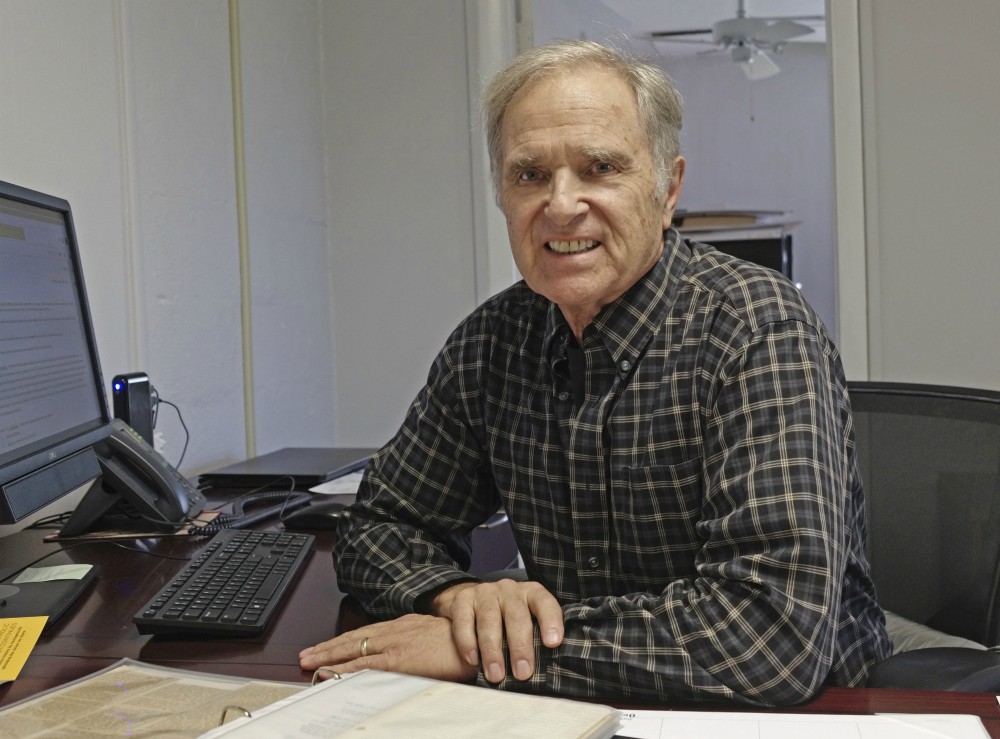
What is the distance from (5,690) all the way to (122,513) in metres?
0.78

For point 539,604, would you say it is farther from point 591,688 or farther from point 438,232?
point 438,232

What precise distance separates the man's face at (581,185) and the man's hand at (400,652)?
0.44 m

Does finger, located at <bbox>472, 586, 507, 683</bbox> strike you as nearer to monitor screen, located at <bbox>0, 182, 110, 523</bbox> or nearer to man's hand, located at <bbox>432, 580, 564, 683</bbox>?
man's hand, located at <bbox>432, 580, 564, 683</bbox>

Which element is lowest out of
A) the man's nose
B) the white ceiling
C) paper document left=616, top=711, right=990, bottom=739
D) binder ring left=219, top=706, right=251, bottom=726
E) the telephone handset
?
paper document left=616, top=711, right=990, bottom=739

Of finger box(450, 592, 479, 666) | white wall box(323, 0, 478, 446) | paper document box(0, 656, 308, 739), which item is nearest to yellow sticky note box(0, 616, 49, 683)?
paper document box(0, 656, 308, 739)

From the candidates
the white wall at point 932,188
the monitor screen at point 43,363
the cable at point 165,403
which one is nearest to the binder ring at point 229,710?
the monitor screen at point 43,363

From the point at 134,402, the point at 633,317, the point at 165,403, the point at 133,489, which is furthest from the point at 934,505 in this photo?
the point at 165,403

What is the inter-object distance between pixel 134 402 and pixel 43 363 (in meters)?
0.42

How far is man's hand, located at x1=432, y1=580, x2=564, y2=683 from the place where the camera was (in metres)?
0.89

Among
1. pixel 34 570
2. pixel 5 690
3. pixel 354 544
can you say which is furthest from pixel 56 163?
pixel 5 690

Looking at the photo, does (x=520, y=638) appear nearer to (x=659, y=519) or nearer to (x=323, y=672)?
(x=323, y=672)

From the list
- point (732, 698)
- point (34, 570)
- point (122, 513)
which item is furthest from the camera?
point (122, 513)

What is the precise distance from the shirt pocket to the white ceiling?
177 inches

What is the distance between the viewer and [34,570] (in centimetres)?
128
